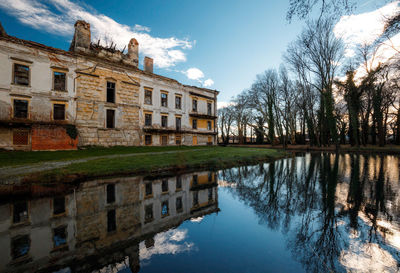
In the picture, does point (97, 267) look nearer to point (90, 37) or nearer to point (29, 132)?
point (29, 132)

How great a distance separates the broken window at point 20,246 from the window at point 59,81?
1998 centimetres

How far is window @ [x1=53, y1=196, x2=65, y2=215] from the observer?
4.08 metres

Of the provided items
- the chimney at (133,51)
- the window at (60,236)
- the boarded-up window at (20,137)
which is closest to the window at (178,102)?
the chimney at (133,51)

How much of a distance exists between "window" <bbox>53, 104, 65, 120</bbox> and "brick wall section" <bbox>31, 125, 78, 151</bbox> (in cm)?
127

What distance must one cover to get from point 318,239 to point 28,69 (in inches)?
957

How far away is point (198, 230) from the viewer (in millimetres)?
3473

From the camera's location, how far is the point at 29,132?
53.1ft

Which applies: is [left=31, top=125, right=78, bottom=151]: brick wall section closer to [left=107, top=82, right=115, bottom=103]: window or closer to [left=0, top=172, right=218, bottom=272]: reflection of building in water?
[left=107, top=82, right=115, bottom=103]: window

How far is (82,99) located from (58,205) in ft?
59.9

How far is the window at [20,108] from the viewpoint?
52.9 ft

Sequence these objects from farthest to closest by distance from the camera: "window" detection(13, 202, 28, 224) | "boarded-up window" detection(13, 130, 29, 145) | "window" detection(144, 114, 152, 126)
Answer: "window" detection(144, 114, 152, 126) < "boarded-up window" detection(13, 130, 29, 145) < "window" detection(13, 202, 28, 224)

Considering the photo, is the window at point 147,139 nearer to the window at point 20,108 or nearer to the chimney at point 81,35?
the window at point 20,108

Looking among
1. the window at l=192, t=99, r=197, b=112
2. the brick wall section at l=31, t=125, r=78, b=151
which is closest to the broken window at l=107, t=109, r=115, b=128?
the brick wall section at l=31, t=125, r=78, b=151

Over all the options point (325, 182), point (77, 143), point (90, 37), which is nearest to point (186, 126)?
point (77, 143)
